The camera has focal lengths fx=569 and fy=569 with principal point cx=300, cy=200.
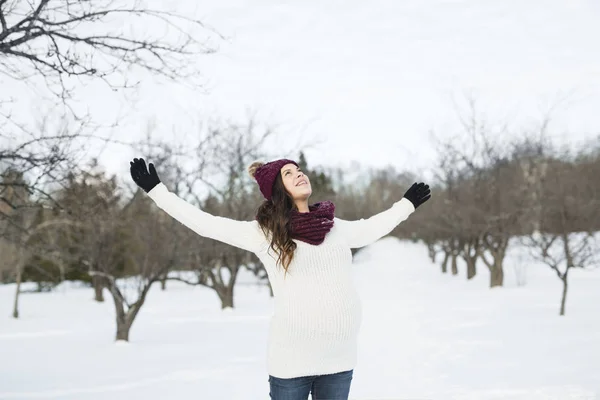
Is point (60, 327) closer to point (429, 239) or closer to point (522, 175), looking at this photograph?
point (522, 175)

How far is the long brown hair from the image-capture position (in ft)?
7.32

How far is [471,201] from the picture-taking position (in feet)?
66.2

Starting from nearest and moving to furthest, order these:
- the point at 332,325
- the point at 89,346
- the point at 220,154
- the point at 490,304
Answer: the point at 332,325 < the point at 89,346 < the point at 490,304 < the point at 220,154

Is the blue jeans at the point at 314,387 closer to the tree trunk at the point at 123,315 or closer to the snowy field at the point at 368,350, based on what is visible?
the snowy field at the point at 368,350

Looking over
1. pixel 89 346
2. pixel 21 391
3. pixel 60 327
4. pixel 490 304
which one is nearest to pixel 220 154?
pixel 60 327

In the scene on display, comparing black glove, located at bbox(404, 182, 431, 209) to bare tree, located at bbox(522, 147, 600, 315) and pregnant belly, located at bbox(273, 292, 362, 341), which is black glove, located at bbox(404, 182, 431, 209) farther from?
bare tree, located at bbox(522, 147, 600, 315)

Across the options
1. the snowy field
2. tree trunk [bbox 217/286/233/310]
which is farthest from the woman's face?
tree trunk [bbox 217/286/233/310]

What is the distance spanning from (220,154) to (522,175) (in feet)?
35.1

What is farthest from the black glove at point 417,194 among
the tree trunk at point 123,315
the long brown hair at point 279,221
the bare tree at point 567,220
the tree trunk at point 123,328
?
the bare tree at point 567,220

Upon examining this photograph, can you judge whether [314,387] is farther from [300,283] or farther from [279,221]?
[279,221]

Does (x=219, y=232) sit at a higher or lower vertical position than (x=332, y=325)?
higher

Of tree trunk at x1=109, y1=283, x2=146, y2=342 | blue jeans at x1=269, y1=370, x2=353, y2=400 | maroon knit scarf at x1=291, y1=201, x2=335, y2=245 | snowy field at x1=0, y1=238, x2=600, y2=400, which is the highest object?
maroon knit scarf at x1=291, y1=201, x2=335, y2=245

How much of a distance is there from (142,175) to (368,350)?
658 centimetres

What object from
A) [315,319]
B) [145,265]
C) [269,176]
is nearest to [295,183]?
[269,176]
